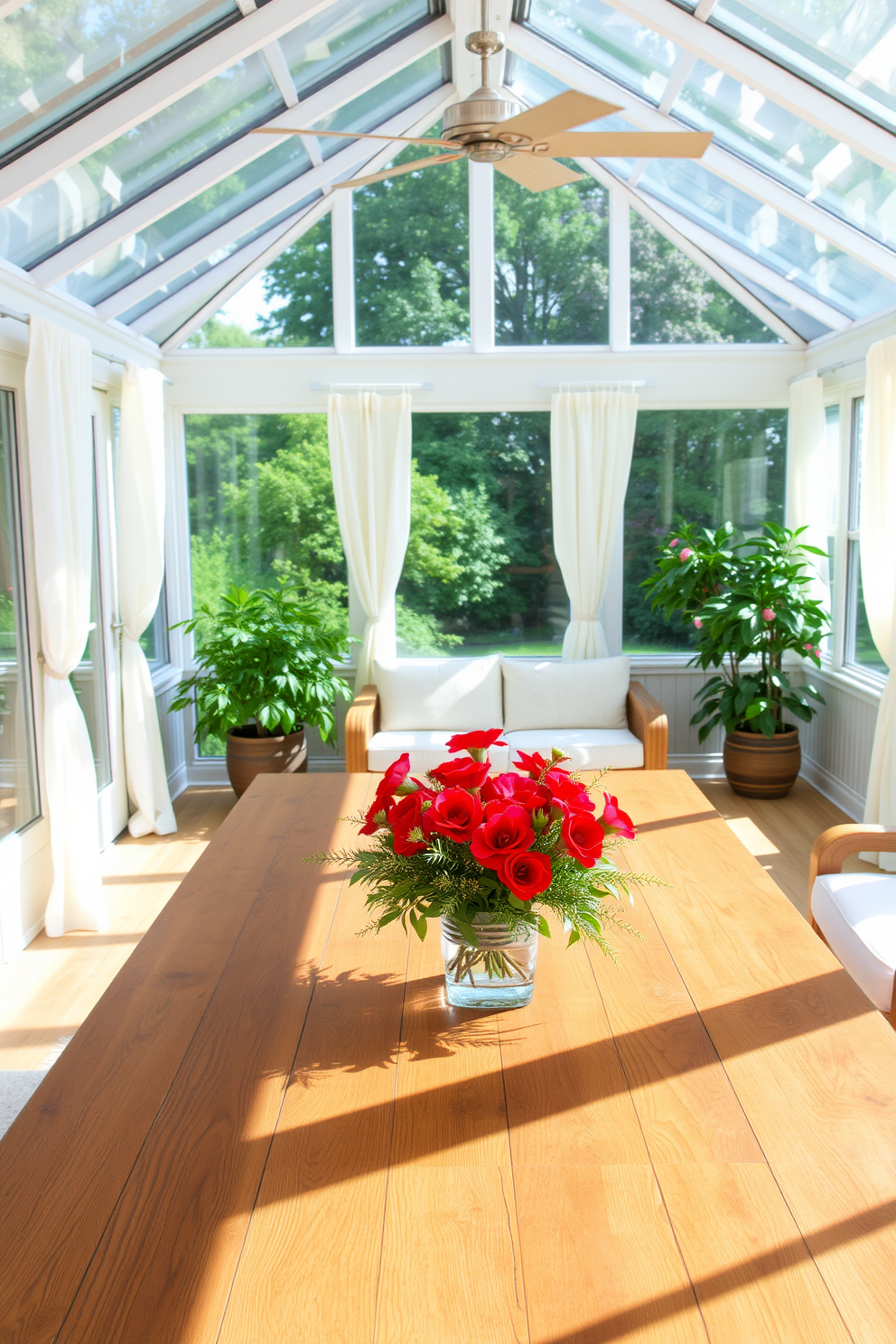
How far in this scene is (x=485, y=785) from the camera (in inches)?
61.9

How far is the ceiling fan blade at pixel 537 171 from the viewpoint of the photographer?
8.12 ft

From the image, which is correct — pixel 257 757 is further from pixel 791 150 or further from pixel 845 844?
pixel 791 150

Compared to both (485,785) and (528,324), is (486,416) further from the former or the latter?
(485,785)

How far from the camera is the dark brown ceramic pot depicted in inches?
205

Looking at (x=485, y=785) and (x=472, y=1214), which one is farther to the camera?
(x=485, y=785)

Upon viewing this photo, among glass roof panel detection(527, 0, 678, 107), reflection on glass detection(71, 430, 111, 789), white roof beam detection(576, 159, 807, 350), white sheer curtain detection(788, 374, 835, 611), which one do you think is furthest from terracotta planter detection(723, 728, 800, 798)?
reflection on glass detection(71, 430, 111, 789)

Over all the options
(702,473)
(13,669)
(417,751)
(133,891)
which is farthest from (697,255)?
(133,891)

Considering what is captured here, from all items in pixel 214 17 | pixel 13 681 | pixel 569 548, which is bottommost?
pixel 13 681

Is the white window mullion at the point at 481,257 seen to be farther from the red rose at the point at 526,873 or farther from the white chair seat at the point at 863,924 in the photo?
the red rose at the point at 526,873

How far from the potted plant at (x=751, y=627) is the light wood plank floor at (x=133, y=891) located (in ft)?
0.80

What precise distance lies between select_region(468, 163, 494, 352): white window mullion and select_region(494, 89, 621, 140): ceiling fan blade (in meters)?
3.62

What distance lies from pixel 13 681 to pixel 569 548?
314 centimetres

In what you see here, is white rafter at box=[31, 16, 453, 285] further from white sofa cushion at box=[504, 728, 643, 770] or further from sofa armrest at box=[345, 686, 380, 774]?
white sofa cushion at box=[504, 728, 643, 770]

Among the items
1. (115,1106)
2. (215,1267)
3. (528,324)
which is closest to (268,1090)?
(115,1106)
